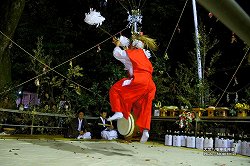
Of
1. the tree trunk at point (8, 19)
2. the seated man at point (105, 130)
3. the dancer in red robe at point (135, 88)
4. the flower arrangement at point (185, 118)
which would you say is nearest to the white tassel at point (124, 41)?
the dancer in red robe at point (135, 88)

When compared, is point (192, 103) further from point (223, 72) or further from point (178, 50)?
point (178, 50)

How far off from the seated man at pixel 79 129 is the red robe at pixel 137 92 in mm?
4181

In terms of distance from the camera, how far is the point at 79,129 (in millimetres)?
10594

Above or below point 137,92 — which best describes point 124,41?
above

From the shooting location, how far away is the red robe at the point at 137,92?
6320 millimetres

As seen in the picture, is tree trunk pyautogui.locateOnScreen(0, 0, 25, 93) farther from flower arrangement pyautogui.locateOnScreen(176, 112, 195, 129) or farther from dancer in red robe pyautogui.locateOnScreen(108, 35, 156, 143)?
flower arrangement pyautogui.locateOnScreen(176, 112, 195, 129)

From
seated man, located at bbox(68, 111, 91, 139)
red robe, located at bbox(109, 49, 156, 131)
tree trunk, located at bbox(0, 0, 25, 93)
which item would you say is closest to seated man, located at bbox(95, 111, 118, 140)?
seated man, located at bbox(68, 111, 91, 139)

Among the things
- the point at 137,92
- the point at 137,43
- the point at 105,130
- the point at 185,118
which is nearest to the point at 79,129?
the point at 105,130

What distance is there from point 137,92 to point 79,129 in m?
4.74

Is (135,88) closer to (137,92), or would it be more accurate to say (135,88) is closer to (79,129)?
(137,92)

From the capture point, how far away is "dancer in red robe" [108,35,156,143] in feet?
20.6

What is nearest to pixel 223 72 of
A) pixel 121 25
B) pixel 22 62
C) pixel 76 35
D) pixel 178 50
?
pixel 178 50

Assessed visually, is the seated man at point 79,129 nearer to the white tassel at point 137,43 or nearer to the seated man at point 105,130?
the seated man at point 105,130

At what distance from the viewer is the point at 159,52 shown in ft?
51.3
